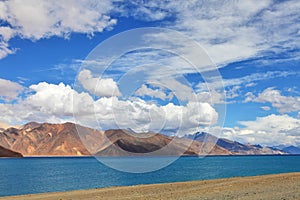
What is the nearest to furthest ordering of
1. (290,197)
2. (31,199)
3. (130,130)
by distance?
1. (290,197)
2. (130,130)
3. (31,199)

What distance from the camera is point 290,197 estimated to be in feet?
88.4

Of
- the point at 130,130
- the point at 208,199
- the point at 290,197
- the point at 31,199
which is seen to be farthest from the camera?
the point at 31,199

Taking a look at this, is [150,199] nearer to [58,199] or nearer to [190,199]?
[190,199]

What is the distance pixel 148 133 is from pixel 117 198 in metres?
7.26

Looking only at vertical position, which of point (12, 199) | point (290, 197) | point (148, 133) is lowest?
point (12, 199)

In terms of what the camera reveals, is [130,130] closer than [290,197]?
No

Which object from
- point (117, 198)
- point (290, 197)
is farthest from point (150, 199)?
point (290, 197)

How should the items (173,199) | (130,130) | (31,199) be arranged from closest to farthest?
(173,199) < (130,130) < (31,199)

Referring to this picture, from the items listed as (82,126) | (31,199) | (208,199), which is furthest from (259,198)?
(31,199)

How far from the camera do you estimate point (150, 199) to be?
1265 inches

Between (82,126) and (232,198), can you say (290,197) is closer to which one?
(232,198)

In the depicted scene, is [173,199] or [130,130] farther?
[130,130]

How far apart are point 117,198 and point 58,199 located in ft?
27.6

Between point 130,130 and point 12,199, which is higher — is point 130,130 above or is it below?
above
